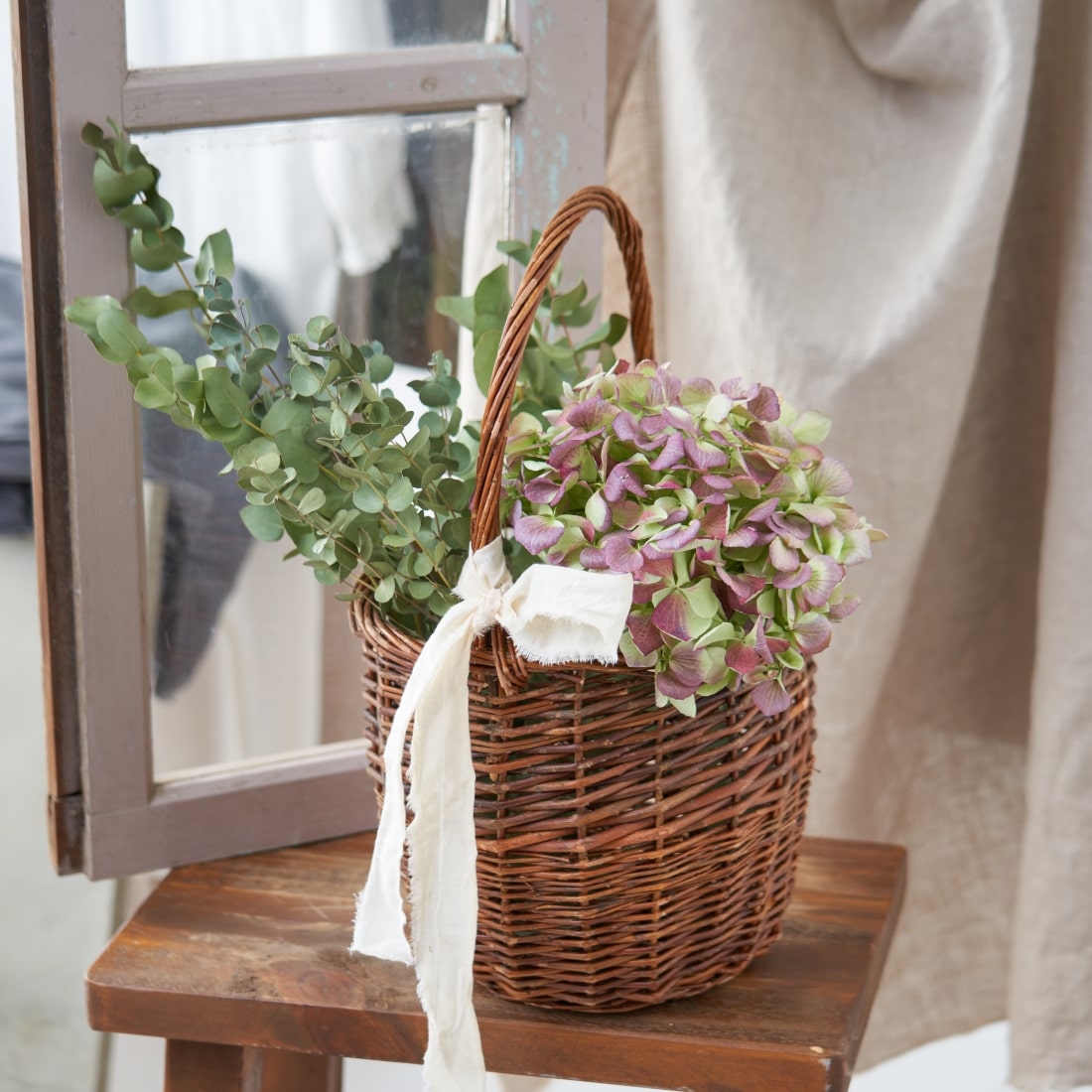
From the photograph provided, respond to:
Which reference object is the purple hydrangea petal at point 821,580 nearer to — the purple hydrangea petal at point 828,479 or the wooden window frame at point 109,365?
the purple hydrangea petal at point 828,479

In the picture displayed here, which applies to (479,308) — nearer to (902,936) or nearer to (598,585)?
(598,585)

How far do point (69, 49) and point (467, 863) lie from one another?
0.47 m

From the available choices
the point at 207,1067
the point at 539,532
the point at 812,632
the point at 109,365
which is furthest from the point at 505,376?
the point at 207,1067

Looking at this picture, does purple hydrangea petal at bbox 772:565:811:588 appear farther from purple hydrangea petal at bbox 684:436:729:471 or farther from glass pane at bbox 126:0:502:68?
glass pane at bbox 126:0:502:68

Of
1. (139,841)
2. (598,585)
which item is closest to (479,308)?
(598,585)

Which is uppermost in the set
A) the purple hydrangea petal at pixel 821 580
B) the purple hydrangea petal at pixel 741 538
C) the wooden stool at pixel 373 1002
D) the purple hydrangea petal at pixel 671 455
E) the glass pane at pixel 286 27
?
the glass pane at pixel 286 27

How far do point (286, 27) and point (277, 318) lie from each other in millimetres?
166

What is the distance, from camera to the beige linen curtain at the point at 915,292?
854mm

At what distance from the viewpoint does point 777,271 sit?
864 millimetres

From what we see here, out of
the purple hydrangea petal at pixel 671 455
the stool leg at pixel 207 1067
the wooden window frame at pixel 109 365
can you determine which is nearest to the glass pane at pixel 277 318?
the wooden window frame at pixel 109 365

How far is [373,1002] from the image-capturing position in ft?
2.01

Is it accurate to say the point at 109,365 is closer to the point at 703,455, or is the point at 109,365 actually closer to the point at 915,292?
the point at 703,455

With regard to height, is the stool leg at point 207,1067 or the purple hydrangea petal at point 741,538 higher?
the purple hydrangea petal at point 741,538

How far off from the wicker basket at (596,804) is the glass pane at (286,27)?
22 centimetres
